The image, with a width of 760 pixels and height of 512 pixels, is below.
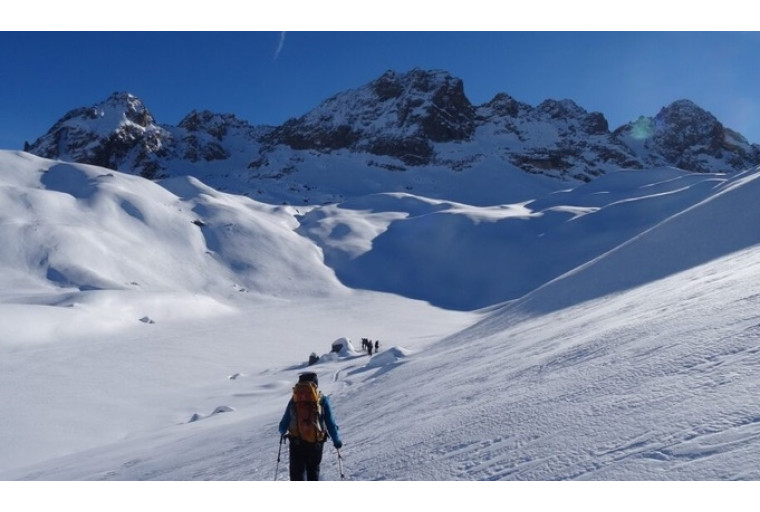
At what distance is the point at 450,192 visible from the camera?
112 m

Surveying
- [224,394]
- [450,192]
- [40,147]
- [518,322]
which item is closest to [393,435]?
[518,322]

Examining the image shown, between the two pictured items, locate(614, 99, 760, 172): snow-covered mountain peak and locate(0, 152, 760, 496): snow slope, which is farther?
locate(614, 99, 760, 172): snow-covered mountain peak

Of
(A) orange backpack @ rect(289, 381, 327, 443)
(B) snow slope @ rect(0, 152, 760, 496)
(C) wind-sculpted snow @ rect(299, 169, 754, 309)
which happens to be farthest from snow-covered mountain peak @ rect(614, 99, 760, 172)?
(A) orange backpack @ rect(289, 381, 327, 443)

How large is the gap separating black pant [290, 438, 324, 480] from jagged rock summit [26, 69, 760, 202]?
103 metres

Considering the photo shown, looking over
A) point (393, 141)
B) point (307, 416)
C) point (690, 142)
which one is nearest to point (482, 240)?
point (307, 416)

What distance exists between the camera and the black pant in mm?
6008

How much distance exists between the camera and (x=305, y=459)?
603 cm

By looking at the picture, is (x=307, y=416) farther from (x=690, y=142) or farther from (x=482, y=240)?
(x=690, y=142)

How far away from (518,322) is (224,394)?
10.3 metres

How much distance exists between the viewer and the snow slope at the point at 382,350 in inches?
210

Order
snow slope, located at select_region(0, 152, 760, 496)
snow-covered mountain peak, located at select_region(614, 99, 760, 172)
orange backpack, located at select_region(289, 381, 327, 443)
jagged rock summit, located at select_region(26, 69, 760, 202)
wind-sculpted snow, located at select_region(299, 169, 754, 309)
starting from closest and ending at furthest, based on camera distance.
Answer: snow slope, located at select_region(0, 152, 760, 496) → orange backpack, located at select_region(289, 381, 327, 443) → wind-sculpted snow, located at select_region(299, 169, 754, 309) → jagged rock summit, located at select_region(26, 69, 760, 202) → snow-covered mountain peak, located at select_region(614, 99, 760, 172)

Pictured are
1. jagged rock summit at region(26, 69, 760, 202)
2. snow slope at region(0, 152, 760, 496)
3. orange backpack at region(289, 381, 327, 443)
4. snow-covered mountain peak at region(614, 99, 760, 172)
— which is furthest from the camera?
snow-covered mountain peak at region(614, 99, 760, 172)

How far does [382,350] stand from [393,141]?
11572cm

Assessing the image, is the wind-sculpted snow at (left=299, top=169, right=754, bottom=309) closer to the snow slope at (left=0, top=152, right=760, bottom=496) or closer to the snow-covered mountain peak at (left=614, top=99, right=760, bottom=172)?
the snow slope at (left=0, top=152, right=760, bottom=496)
